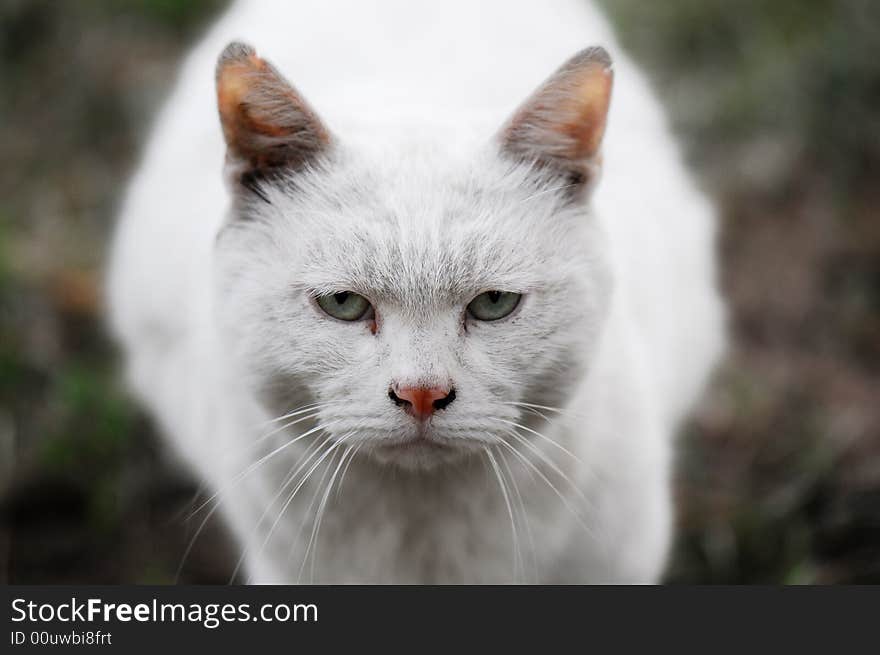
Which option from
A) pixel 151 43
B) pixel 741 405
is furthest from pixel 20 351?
pixel 741 405

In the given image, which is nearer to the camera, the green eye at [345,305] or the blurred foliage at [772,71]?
the green eye at [345,305]

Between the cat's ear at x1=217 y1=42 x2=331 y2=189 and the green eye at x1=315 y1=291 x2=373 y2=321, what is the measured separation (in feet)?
0.94

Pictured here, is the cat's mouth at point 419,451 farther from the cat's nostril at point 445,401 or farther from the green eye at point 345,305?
the green eye at point 345,305

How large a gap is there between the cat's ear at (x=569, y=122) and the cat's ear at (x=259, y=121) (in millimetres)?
361

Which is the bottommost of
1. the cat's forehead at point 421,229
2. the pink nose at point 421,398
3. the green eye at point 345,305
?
the pink nose at point 421,398

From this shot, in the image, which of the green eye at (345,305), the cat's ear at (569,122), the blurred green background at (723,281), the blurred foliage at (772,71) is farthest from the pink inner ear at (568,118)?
the blurred foliage at (772,71)

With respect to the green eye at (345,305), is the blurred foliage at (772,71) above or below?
above

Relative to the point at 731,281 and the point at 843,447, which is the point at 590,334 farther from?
the point at 731,281

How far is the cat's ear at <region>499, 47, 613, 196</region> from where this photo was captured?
1813 millimetres

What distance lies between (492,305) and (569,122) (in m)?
0.37

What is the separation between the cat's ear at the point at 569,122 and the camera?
1813 millimetres

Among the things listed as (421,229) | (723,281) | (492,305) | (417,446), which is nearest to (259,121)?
(421,229)

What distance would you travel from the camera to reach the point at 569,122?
1.88 metres

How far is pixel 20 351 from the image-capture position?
11.3 feet
